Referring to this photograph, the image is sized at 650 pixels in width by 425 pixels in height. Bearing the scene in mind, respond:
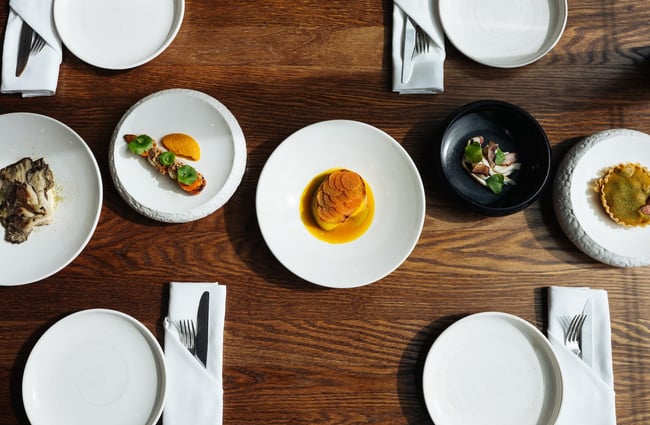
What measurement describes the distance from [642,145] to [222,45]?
141 cm

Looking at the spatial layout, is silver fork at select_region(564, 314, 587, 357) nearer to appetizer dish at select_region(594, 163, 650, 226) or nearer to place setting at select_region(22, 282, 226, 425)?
appetizer dish at select_region(594, 163, 650, 226)

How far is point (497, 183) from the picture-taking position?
5.82 ft

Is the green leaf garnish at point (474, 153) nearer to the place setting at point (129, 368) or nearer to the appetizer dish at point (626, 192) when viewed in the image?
the appetizer dish at point (626, 192)

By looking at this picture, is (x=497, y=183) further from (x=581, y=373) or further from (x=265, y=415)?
(x=265, y=415)

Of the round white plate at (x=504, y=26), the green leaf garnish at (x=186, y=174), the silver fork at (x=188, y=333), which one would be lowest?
the silver fork at (x=188, y=333)

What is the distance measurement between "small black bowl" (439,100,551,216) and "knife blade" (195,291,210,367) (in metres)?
0.84

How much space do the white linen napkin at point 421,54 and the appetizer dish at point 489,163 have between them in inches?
9.2

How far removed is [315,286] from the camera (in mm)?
1765

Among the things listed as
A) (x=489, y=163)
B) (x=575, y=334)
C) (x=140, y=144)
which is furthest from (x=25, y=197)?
(x=575, y=334)

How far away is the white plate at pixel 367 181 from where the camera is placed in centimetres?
171

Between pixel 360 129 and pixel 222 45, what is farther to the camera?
pixel 222 45

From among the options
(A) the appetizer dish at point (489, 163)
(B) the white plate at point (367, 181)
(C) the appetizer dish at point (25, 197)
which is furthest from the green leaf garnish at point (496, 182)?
(C) the appetizer dish at point (25, 197)

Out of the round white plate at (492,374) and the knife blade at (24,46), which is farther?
the knife blade at (24,46)

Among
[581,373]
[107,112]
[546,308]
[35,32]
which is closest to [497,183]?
[546,308]
